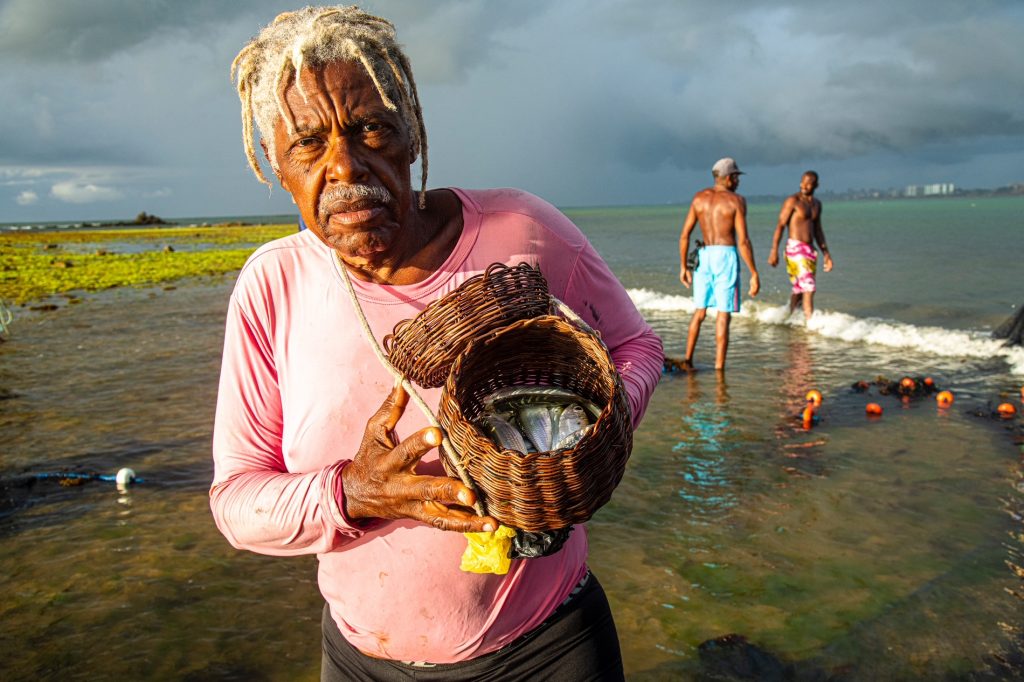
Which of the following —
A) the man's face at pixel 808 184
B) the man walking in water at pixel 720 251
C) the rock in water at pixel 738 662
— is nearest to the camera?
the rock in water at pixel 738 662

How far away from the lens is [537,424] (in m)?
1.77

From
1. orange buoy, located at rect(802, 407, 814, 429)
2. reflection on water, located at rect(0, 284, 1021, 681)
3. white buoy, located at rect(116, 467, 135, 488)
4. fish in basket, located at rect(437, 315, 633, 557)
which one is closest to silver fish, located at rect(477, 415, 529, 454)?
fish in basket, located at rect(437, 315, 633, 557)

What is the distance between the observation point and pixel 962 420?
7.52 meters

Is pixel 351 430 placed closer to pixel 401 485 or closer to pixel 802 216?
pixel 401 485

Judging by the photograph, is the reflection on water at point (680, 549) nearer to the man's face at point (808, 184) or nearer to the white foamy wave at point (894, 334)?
the white foamy wave at point (894, 334)

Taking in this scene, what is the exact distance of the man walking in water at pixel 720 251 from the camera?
975 centimetres

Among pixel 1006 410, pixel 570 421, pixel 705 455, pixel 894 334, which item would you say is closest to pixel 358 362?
pixel 570 421

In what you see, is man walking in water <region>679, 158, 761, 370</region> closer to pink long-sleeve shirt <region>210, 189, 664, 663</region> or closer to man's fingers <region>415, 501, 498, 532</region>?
pink long-sleeve shirt <region>210, 189, 664, 663</region>

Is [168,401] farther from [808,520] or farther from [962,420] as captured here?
[962,420]

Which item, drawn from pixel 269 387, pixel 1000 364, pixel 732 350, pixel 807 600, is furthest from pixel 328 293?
pixel 1000 364

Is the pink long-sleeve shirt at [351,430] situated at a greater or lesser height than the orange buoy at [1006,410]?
greater

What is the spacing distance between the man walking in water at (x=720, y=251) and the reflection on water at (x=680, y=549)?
1.51 m

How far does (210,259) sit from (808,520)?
31.0 metres

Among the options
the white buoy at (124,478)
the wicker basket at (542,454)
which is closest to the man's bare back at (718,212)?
the white buoy at (124,478)
